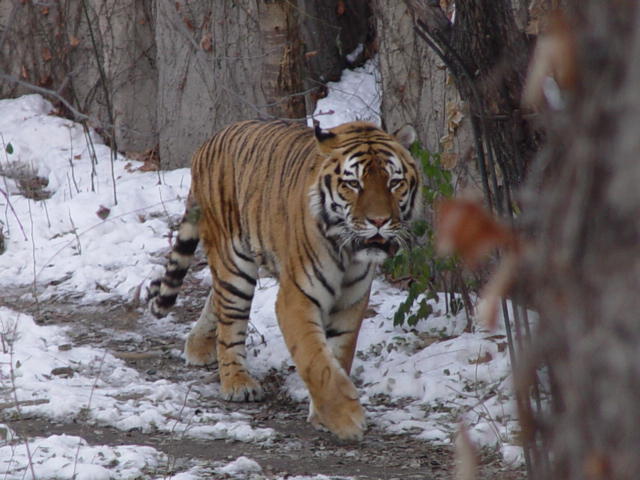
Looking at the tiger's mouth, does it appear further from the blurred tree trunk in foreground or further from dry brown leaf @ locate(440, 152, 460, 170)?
the blurred tree trunk in foreground

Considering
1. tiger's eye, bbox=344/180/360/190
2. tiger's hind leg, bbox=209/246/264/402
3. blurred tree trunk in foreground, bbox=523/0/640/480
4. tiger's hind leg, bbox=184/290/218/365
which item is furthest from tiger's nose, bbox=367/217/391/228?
blurred tree trunk in foreground, bbox=523/0/640/480

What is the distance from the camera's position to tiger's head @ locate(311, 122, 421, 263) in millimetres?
4605

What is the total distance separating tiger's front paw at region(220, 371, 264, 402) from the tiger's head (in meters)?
1.04

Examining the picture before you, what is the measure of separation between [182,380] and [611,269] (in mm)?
4643

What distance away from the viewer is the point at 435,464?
4.32 metres

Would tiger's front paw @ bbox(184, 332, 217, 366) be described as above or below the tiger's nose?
below

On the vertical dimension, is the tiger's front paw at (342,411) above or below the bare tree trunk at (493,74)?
below

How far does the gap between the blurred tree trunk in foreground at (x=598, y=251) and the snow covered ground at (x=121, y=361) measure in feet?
8.23

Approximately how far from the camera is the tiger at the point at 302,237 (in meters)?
4.64

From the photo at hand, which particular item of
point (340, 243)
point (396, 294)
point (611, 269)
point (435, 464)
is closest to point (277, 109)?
point (396, 294)

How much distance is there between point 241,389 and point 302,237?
0.97m

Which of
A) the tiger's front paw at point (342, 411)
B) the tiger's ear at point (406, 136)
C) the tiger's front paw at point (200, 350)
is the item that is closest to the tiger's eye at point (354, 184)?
the tiger's ear at point (406, 136)

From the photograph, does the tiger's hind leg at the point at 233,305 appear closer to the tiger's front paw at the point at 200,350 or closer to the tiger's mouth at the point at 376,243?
the tiger's front paw at the point at 200,350

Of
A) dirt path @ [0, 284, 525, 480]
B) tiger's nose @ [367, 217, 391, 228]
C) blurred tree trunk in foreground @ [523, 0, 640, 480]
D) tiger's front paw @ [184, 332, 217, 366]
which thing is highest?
tiger's nose @ [367, 217, 391, 228]
